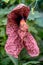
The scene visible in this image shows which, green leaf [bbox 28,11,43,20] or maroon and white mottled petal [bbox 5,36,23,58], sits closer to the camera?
maroon and white mottled petal [bbox 5,36,23,58]

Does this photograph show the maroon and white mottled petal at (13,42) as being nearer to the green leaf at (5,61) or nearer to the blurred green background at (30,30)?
the blurred green background at (30,30)

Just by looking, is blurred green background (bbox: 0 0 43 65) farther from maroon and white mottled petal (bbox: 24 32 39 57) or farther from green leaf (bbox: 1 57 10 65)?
maroon and white mottled petal (bbox: 24 32 39 57)

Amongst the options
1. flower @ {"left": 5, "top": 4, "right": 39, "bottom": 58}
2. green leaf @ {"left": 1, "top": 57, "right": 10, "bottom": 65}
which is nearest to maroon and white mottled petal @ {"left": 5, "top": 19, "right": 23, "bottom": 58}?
flower @ {"left": 5, "top": 4, "right": 39, "bottom": 58}

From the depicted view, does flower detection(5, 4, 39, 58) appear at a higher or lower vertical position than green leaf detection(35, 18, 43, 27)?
higher

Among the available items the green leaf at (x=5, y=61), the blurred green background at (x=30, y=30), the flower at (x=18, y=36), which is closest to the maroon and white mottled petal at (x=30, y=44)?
the flower at (x=18, y=36)

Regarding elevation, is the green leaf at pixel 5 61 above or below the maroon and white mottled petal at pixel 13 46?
below

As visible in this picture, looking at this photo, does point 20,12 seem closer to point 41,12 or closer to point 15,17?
point 15,17

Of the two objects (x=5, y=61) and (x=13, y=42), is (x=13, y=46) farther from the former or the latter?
(x=5, y=61)

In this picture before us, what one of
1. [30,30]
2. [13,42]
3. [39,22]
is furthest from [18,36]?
[39,22]

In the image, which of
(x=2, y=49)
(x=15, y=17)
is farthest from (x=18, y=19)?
(x=2, y=49)
